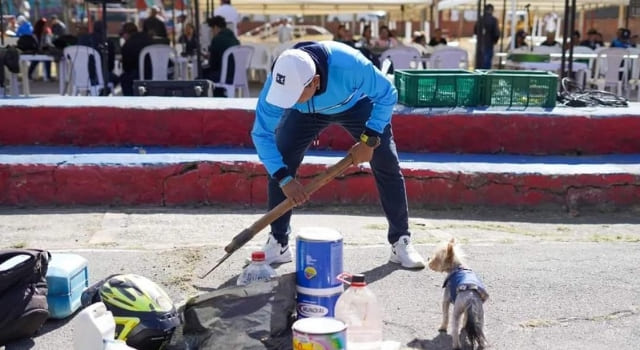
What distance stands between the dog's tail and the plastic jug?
1.69 m

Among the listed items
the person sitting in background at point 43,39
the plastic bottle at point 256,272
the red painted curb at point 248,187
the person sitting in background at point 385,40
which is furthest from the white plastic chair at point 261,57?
the plastic bottle at point 256,272

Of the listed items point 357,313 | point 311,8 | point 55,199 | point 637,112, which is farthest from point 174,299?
point 311,8

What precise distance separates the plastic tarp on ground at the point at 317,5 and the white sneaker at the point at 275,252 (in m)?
12.0

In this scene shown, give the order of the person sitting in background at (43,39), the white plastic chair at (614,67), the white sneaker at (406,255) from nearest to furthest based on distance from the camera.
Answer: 1. the white sneaker at (406,255)
2. the white plastic chair at (614,67)
3. the person sitting in background at (43,39)

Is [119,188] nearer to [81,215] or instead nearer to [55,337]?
[81,215]

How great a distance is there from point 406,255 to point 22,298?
8.25 ft


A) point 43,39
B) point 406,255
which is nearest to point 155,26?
point 43,39

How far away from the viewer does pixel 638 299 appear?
4.90 meters

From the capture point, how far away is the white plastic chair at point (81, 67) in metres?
12.7

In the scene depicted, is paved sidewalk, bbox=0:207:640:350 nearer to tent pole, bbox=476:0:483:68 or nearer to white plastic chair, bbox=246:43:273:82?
tent pole, bbox=476:0:483:68

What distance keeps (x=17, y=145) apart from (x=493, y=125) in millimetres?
4963

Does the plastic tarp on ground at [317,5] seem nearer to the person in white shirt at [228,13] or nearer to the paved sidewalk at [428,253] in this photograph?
the person in white shirt at [228,13]

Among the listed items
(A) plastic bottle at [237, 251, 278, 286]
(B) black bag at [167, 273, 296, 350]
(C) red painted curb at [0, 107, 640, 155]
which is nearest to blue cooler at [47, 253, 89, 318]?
(B) black bag at [167, 273, 296, 350]

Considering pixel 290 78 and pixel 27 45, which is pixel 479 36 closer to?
pixel 27 45
